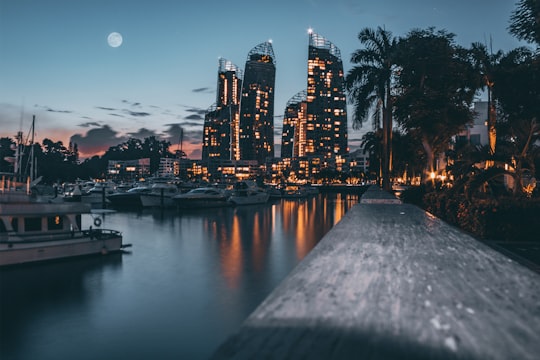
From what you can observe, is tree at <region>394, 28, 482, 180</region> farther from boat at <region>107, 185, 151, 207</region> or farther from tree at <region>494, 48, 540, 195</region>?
boat at <region>107, 185, 151, 207</region>

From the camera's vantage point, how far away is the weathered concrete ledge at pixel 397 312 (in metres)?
1.73

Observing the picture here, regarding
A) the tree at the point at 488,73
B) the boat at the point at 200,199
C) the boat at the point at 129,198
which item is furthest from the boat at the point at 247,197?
the tree at the point at 488,73

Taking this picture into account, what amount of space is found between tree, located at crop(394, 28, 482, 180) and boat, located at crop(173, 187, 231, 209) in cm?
4380

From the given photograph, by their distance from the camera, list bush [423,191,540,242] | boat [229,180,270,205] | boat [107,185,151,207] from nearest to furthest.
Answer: bush [423,191,540,242] < boat [107,185,151,207] < boat [229,180,270,205]

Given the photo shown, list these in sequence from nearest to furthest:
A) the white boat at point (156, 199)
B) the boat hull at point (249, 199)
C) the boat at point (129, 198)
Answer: the white boat at point (156, 199) < the boat at point (129, 198) < the boat hull at point (249, 199)

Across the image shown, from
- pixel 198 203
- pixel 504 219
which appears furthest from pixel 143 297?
pixel 198 203

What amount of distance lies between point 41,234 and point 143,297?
9.32 m

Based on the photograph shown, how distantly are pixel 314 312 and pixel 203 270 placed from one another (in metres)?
25.3

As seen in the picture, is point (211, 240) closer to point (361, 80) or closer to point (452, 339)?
point (361, 80)

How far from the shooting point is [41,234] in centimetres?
2489

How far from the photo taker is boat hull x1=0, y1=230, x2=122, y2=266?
22641 millimetres

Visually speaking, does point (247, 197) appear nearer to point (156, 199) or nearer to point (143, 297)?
point (156, 199)

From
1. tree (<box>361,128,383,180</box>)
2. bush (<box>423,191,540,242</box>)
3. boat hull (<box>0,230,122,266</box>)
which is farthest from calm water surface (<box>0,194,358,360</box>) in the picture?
tree (<box>361,128,383,180</box>)

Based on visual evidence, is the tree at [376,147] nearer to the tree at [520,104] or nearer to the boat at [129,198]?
the tree at [520,104]
